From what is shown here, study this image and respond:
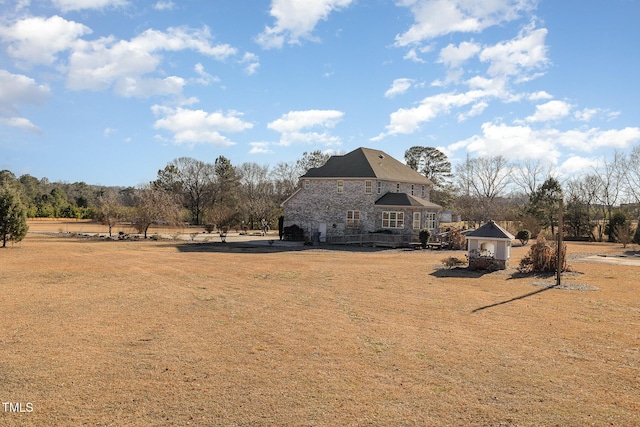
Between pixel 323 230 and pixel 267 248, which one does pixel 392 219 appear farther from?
pixel 267 248

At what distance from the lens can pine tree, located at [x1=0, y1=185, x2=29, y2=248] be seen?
3027 cm

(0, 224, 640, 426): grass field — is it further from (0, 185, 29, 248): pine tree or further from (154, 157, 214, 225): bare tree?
(154, 157, 214, 225): bare tree

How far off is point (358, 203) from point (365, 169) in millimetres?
3360

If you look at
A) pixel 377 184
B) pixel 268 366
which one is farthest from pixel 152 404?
pixel 377 184

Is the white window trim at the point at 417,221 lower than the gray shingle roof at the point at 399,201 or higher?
lower

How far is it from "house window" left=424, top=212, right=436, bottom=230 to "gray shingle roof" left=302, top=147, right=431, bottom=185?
430cm

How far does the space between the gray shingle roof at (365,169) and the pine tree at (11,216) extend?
23.3 metres

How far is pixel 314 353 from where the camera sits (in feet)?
30.1

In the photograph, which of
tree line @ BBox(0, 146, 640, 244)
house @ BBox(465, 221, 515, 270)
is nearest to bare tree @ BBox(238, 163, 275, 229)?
tree line @ BBox(0, 146, 640, 244)

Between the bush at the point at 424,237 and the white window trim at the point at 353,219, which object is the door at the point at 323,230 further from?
the bush at the point at 424,237

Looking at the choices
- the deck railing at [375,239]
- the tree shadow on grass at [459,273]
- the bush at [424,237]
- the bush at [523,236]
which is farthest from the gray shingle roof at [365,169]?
the tree shadow on grass at [459,273]

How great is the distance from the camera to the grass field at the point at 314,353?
659 centimetres

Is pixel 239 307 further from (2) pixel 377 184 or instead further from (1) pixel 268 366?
(2) pixel 377 184

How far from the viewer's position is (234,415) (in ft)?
20.9
